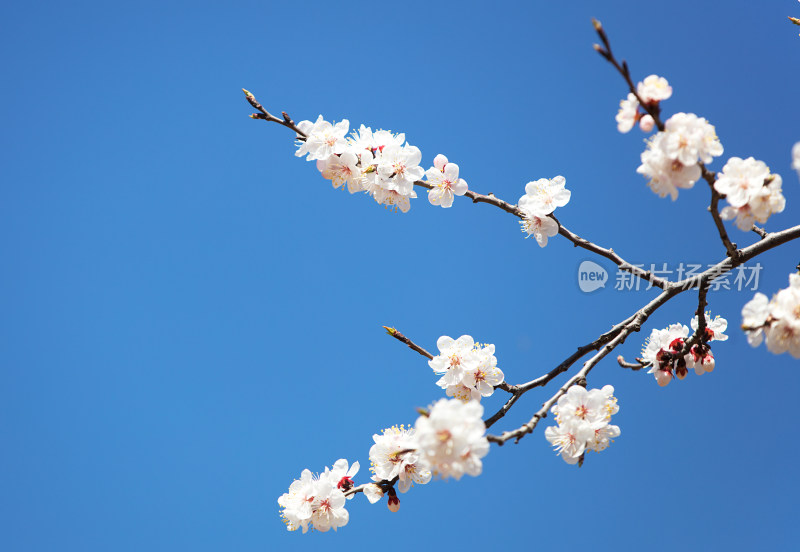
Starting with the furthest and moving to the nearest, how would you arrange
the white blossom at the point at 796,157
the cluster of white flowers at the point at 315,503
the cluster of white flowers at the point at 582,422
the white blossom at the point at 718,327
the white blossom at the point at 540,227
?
1. the white blossom at the point at 718,327
2. the white blossom at the point at 540,227
3. the cluster of white flowers at the point at 315,503
4. the cluster of white flowers at the point at 582,422
5. the white blossom at the point at 796,157

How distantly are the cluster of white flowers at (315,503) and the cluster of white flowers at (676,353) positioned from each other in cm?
112

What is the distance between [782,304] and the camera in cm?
138

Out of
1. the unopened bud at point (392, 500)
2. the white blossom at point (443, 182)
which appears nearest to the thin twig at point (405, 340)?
the unopened bud at point (392, 500)

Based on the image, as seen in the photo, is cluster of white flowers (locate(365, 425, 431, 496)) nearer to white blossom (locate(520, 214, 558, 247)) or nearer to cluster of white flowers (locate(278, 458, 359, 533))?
cluster of white flowers (locate(278, 458, 359, 533))

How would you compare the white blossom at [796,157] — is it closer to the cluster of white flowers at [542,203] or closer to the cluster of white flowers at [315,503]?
the cluster of white flowers at [542,203]

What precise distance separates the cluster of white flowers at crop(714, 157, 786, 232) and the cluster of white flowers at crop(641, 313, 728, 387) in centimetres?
43

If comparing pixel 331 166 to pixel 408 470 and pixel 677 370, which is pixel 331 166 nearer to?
pixel 408 470

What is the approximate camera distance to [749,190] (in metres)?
1.47

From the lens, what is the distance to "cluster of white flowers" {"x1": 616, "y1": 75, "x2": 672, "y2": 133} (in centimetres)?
140

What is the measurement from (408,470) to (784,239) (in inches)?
51.9

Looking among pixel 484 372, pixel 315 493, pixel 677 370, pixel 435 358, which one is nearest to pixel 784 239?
pixel 677 370

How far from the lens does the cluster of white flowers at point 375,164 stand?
2.06 metres

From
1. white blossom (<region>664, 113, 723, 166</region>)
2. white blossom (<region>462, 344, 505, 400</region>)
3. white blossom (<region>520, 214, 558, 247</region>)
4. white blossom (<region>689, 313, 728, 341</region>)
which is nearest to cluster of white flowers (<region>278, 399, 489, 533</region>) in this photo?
white blossom (<region>462, 344, 505, 400</region>)

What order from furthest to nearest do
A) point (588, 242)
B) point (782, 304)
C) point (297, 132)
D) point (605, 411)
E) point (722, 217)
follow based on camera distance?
point (297, 132), point (588, 242), point (605, 411), point (722, 217), point (782, 304)
